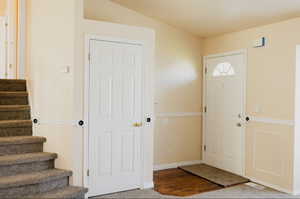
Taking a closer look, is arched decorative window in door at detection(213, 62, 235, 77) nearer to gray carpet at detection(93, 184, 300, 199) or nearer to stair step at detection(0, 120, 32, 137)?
gray carpet at detection(93, 184, 300, 199)

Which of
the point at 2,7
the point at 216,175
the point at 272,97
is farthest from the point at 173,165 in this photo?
the point at 2,7

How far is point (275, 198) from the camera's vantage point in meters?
3.69

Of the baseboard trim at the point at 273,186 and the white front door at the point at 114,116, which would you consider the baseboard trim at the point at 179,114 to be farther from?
the baseboard trim at the point at 273,186

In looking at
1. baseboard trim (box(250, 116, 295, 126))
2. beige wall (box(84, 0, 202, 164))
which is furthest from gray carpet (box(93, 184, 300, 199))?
beige wall (box(84, 0, 202, 164))

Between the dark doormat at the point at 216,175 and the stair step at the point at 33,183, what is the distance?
2.25 metres

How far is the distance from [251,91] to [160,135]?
5.65ft

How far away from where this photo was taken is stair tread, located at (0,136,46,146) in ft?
11.4

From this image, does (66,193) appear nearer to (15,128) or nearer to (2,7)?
(15,128)

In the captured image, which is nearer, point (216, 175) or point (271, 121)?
point (271, 121)

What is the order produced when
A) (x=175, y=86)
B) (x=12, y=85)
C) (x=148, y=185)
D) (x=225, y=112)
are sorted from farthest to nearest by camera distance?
(x=175, y=86) → (x=225, y=112) → (x=12, y=85) → (x=148, y=185)

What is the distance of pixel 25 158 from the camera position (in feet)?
10.9

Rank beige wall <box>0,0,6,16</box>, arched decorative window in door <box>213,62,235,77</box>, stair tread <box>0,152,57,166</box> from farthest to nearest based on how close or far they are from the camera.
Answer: beige wall <box>0,0,6,16</box> < arched decorative window in door <box>213,62,235,77</box> < stair tread <box>0,152,57,166</box>

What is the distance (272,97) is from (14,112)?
378 centimetres

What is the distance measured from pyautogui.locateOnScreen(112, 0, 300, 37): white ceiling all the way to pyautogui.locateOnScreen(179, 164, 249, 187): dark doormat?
95.8 inches
